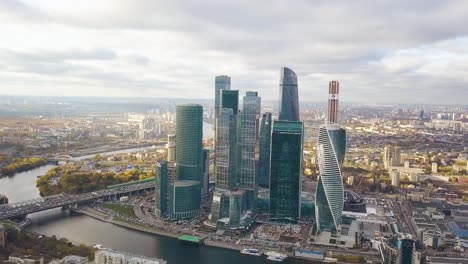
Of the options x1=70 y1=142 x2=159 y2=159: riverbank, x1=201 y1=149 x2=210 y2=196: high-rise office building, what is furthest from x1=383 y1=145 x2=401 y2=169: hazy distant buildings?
x1=70 y1=142 x2=159 y2=159: riverbank

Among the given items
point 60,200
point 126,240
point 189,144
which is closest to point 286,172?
point 189,144

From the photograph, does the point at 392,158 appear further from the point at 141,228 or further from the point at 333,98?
the point at 141,228

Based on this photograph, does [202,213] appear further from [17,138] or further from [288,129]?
[17,138]

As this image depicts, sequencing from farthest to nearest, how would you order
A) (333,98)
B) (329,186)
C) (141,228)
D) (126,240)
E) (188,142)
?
(333,98), (188,142), (141,228), (329,186), (126,240)

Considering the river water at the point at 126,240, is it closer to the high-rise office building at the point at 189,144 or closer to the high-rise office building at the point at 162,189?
the high-rise office building at the point at 162,189

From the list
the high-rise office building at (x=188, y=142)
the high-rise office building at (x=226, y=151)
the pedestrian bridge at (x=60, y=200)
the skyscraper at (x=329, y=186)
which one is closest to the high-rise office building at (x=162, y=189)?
the high-rise office building at (x=188, y=142)

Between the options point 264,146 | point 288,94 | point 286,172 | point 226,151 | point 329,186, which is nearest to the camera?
point 329,186

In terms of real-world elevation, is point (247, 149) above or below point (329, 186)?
above
